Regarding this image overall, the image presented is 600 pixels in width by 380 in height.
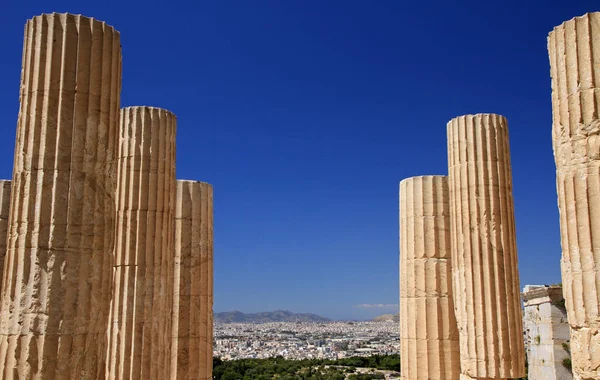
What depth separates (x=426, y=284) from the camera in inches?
725

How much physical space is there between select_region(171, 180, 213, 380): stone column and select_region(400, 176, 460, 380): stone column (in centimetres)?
554

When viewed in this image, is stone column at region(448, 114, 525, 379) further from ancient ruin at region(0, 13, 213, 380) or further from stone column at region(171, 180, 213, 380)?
ancient ruin at region(0, 13, 213, 380)

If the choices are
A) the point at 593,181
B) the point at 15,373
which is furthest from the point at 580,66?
the point at 15,373

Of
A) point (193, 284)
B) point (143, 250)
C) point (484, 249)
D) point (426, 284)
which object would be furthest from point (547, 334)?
point (143, 250)

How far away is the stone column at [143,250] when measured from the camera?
48.9 ft

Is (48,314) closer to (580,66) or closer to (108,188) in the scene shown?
(108,188)

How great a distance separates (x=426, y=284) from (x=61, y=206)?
36.3ft

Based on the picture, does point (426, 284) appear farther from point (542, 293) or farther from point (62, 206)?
point (542, 293)

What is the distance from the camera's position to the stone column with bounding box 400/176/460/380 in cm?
1784

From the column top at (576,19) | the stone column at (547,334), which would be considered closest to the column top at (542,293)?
the stone column at (547,334)

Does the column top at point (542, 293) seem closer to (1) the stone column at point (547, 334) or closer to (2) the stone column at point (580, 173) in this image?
(1) the stone column at point (547, 334)

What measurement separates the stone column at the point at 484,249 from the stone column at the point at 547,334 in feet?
46.4

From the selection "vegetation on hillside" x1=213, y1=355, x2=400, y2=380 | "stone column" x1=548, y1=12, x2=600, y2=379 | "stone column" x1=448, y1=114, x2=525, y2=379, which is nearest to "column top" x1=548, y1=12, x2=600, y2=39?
"stone column" x1=548, y1=12, x2=600, y2=379

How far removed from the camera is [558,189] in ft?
34.3
